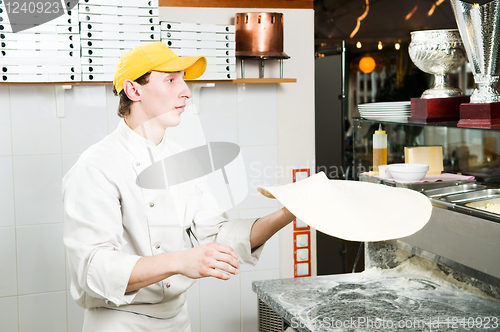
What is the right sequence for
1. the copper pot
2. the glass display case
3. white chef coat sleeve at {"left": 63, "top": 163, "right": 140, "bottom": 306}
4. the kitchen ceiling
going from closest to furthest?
1. white chef coat sleeve at {"left": 63, "top": 163, "right": 140, "bottom": 306}
2. the copper pot
3. the glass display case
4. the kitchen ceiling

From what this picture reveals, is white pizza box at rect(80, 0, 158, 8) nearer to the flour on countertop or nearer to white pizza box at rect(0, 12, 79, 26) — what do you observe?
white pizza box at rect(0, 12, 79, 26)

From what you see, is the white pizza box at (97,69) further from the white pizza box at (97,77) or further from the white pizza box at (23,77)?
the white pizza box at (23,77)

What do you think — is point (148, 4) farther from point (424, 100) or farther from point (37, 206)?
point (424, 100)

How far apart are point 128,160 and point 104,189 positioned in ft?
0.50

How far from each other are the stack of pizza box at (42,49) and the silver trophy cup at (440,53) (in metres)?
1.43

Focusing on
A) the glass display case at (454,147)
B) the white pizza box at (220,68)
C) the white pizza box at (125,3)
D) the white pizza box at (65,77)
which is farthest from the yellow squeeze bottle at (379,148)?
the white pizza box at (65,77)

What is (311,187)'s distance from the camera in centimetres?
128

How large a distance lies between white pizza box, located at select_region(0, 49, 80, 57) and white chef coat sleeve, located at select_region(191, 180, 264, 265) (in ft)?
3.05

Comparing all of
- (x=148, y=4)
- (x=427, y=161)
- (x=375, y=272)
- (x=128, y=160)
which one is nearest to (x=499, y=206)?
(x=427, y=161)

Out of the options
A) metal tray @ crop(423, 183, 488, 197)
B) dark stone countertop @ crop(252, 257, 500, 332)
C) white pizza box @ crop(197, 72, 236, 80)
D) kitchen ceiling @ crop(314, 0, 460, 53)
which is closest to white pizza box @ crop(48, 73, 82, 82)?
white pizza box @ crop(197, 72, 236, 80)

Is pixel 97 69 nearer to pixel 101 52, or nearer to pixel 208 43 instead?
pixel 101 52

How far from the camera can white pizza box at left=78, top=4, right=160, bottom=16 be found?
2.22 metres

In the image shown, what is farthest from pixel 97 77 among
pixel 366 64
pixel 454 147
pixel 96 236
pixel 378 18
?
pixel 454 147

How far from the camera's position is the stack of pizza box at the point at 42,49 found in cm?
215
